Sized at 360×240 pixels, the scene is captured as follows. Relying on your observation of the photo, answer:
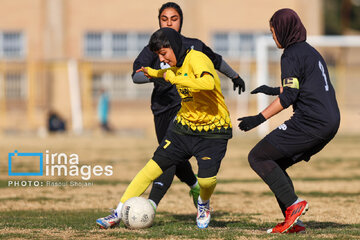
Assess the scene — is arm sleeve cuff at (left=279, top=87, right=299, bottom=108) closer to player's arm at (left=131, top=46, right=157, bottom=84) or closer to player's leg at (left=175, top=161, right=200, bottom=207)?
player's arm at (left=131, top=46, right=157, bottom=84)

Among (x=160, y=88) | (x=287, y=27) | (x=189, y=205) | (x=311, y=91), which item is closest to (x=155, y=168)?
(x=160, y=88)

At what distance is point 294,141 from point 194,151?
1.08 metres

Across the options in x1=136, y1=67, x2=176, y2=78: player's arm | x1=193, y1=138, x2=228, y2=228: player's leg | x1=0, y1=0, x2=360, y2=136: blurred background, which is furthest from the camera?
x1=0, y1=0, x2=360, y2=136: blurred background

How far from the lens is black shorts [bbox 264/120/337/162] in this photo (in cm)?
734

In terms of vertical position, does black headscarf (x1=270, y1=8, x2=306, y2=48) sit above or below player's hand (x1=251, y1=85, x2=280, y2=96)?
above

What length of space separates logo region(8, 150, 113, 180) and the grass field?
0.94 feet

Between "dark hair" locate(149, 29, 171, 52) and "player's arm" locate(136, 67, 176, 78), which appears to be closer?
"dark hair" locate(149, 29, 171, 52)

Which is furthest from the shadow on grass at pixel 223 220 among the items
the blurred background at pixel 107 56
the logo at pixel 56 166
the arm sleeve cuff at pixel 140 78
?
the blurred background at pixel 107 56

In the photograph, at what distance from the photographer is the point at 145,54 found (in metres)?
8.59

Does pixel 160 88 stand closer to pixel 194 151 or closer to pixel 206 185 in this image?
pixel 194 151

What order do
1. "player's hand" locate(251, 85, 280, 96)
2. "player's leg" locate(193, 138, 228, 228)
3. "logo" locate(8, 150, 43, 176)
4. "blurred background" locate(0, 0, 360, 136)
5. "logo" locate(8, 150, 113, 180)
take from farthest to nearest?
"blurred background" locate(0, 0, 360, 136) → "logo" locate(8, 150, 113, 180) → "logo" locate(8, 150, 43, 176) → "player's leg" locate(193, 138, 228, 228) → "player's hand" locate(251, 85, 280, 96)

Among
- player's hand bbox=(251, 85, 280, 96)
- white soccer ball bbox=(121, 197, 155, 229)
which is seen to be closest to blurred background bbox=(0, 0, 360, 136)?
white soccer ball bbox=(121, 197, 155, 229)

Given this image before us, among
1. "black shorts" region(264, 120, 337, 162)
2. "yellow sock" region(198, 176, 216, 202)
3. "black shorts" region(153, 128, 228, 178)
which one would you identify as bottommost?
"yellow sock" region(198, 176, 216, 202)

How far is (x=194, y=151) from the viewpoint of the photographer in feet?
25.8
